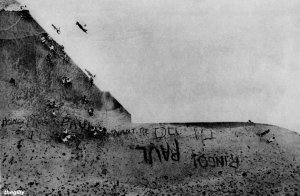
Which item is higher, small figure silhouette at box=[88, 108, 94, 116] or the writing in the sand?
small figure silhouette at box=[88, 108, 94, 116]

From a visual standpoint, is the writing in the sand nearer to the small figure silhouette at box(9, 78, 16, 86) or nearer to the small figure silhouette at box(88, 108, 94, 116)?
the small figure silhouette at box(88, 108, 94, 116)

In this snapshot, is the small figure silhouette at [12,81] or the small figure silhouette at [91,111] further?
the small figure silhouette at [91,111]

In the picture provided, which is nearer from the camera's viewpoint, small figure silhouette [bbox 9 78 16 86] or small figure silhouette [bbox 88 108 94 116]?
small figure silhouette [bbox 9 78 16 86]

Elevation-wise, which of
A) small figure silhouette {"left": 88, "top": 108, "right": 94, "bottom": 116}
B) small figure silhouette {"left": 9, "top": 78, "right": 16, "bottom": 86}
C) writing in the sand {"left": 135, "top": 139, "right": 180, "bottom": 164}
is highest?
small figure silhouette {"left": 9, "top": 78, "right": 16, "bottom": 86}

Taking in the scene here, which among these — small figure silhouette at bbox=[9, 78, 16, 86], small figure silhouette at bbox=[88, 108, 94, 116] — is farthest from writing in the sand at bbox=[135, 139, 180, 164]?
small figure silhouette at bbox=[9, 78, 16, 86]

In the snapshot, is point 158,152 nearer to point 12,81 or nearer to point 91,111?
point 91,111

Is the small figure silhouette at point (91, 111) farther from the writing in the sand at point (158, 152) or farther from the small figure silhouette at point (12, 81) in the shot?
the small figure silhouette at point (12, 81)

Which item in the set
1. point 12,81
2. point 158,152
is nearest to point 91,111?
point 158,152

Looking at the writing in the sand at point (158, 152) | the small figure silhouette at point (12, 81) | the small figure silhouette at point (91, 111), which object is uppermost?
the small figure silhouette at point (12, 81)

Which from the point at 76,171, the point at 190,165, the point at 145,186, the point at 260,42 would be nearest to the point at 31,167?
the point at 76,171

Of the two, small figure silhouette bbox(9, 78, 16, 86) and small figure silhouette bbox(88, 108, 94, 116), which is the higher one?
small figure silhouette bbox(9, 78, 16, 86)

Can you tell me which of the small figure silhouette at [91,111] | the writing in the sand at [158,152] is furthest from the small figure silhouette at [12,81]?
the writing in the sand at [158,152]

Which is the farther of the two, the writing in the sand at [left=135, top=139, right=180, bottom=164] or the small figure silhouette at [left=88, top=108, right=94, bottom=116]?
the small figure silhouette at [left=88, top=108, right=94, bottom=116]
